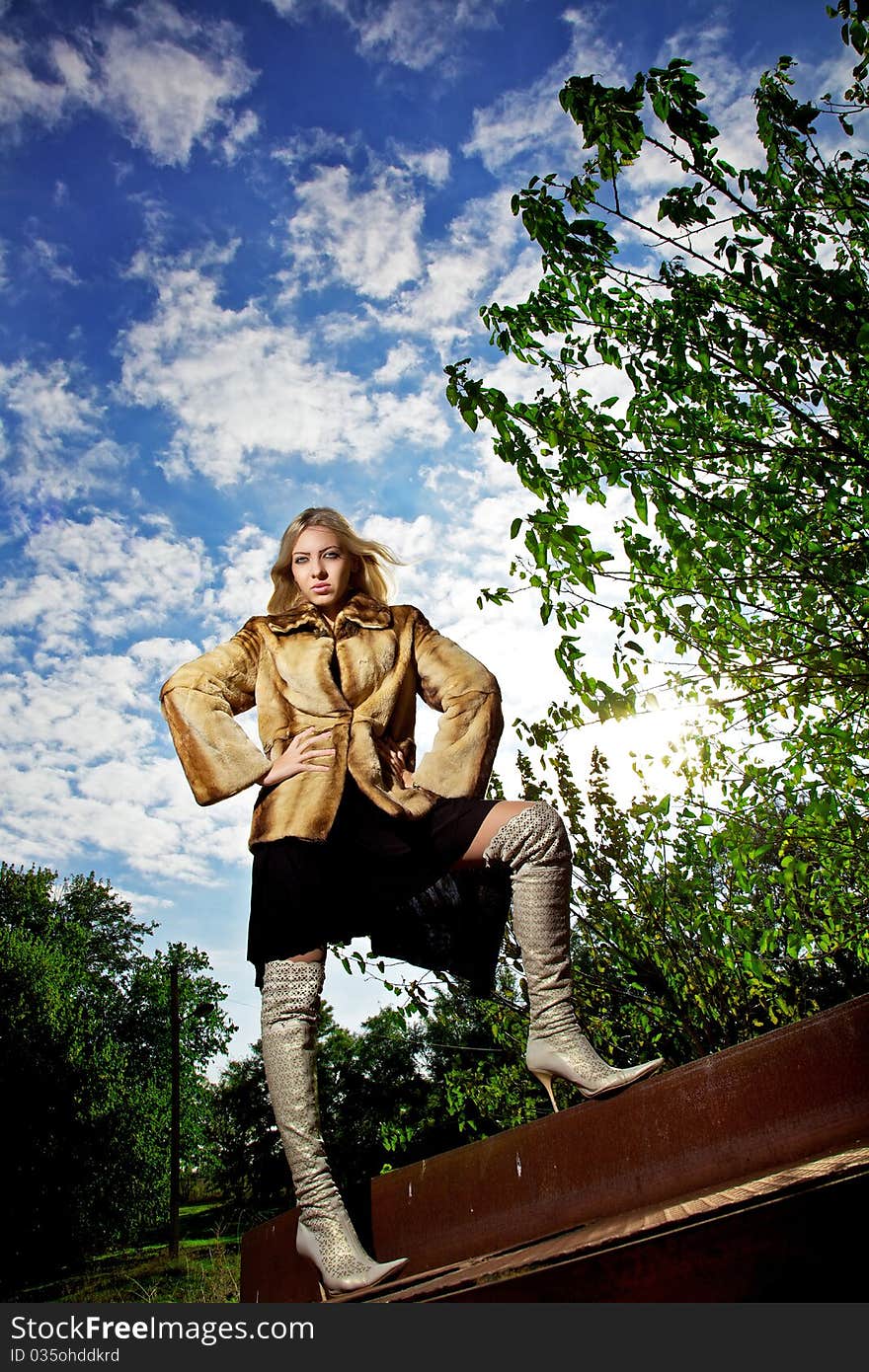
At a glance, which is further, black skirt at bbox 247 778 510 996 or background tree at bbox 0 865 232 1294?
background tree at bbox 0 865 232 1294

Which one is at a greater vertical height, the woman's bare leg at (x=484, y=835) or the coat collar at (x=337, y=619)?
the coat collar at (x=337, y=619)

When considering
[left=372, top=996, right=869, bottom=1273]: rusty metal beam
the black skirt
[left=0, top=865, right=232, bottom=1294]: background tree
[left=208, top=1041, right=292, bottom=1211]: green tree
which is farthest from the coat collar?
[left=0, top=865, right=232, bottom=1294]: background tree

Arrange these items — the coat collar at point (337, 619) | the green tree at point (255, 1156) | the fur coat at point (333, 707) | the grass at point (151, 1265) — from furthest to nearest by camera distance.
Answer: the grass at point (151, 1265) < the green tree at point (255, 1156) < the coat collar at point (337, 619) < the fur coat at point (333, 707)

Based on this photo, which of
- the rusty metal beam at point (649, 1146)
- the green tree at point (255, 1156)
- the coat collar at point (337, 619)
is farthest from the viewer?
the green tree at point (255, 1156)

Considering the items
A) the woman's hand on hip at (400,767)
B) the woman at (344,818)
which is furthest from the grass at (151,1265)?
the woman's hand on hip at (400,767)

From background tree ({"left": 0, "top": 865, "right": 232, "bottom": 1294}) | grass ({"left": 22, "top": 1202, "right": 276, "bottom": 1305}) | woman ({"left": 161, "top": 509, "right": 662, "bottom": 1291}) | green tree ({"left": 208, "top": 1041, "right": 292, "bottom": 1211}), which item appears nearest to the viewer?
woman ({"left": 161, "top": 509, "right": 662, "bottom": 1291})

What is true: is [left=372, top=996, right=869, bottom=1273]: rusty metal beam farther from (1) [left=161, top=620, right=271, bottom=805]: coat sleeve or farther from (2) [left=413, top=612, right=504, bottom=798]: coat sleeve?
(1) [left=161, top=620, right=271, bottom=805]: coat sleeve

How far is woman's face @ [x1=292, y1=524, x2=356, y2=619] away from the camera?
3838mm

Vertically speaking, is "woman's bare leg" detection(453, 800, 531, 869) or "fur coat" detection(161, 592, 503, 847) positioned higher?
"fur coat" detection(161, 592, 503, 847)

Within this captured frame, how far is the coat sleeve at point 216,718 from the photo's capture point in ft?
10.9

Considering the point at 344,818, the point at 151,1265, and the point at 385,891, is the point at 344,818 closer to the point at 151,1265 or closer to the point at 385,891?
the point at 385,891

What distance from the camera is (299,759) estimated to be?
3332 millimetres

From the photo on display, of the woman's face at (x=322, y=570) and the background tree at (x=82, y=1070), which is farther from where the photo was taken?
the background tree at (x=82, y=1070)

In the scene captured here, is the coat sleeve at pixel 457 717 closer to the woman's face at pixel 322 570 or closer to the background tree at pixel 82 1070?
the woman's face at pixel 322 570
